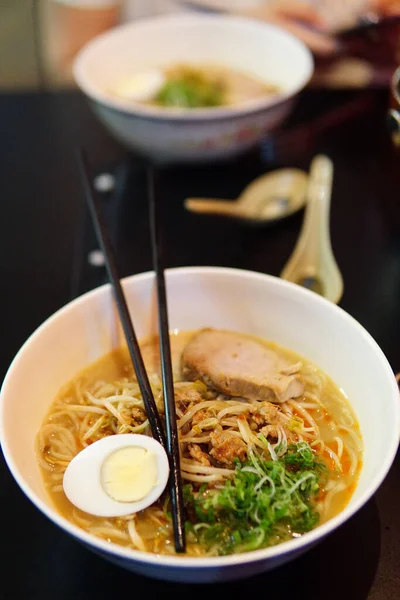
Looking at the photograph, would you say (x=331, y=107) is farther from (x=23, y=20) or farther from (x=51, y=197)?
(x=23, y=20)

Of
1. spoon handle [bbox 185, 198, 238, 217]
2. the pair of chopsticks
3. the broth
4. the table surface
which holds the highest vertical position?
the pair of chopsticks

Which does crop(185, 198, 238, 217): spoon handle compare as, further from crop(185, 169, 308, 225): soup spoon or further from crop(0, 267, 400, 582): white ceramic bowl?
crop(0, 267, 400, 582): white ceramic bowl

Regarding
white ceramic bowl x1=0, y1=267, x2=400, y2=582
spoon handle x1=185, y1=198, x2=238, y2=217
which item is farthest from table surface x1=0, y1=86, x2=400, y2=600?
white ceramic bowl x1=0, y1=267, x2=400, y2=582

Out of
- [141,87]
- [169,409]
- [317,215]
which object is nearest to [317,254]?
[317,215]

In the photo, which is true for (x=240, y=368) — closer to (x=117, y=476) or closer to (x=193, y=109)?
(x=117, y=476)

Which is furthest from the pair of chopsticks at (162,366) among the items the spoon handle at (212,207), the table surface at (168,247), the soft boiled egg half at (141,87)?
the soft boiled egg half at (141,87)

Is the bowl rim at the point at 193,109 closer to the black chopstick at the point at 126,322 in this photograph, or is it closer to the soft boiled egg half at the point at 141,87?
the soft boiled egg half at the point at 141,87

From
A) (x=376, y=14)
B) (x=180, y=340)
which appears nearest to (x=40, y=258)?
(x=180, y=340)
